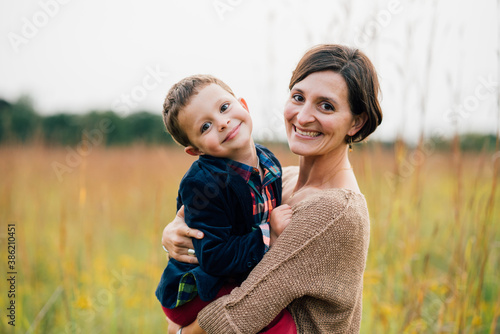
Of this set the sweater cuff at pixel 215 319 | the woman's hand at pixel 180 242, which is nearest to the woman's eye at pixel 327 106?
the woman's hand at pixel 180 242

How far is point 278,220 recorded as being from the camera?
5.43 ft

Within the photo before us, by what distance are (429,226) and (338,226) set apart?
4442 millimetres

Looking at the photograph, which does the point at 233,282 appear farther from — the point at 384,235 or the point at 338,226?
the point at 384,235

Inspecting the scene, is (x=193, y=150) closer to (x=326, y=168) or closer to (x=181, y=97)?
(x=181, y=97)

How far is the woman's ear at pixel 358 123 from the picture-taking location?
1.88m

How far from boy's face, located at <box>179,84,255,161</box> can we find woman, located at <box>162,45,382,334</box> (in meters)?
0.28

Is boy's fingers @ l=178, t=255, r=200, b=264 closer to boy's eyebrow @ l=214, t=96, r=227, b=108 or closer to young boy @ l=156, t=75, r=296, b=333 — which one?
young boy @ l=156, t=75, r=296, b=333

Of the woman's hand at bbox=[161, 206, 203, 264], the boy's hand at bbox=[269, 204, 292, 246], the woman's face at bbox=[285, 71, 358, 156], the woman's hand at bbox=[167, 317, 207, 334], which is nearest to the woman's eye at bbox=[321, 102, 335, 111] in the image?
the woman's face at bbox=[285, 71, 358, 156]

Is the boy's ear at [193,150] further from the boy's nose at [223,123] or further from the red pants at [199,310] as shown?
the red pants at [199,310]

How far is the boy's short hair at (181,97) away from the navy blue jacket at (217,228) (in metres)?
0.16

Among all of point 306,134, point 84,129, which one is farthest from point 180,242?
point 84,129

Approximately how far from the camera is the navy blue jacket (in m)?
1.57

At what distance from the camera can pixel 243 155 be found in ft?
5.88

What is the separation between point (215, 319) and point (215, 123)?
0.75 meters
